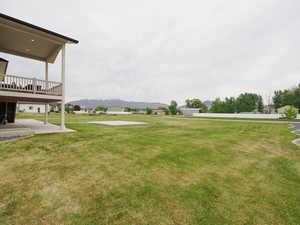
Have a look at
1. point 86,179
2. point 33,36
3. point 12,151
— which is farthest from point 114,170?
point 33,36

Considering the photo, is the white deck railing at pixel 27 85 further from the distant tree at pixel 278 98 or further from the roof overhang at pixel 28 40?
the distant tree at pixel 278 98

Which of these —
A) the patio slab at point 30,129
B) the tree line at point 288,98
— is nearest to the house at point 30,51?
the patio slab at point 30,129

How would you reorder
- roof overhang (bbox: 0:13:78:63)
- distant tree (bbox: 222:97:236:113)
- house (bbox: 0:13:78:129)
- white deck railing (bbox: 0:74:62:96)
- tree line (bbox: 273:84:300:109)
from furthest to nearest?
distant tree (bbox: 222:97:236:113)
tree line (bbox: 273:84:300:109)
white deck railing (bbox: 0:74:62:96)
house (bbox: 0:13:78:129)
roof overhang (bbox: 0:13:78:63)

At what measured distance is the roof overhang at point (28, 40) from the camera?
21.2ft

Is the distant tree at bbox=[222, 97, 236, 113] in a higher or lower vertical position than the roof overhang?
lower

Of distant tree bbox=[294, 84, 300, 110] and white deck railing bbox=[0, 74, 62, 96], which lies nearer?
white deck railing bbox=[0, 74, 62, 96]

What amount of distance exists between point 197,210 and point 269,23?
2068 cm

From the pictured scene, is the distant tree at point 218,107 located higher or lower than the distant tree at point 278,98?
lower

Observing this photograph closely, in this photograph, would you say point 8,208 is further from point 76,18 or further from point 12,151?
point 76,18

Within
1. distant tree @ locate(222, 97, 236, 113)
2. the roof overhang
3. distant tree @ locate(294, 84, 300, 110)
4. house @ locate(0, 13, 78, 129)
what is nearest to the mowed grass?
house @ locate(0, 13, 78, 129)

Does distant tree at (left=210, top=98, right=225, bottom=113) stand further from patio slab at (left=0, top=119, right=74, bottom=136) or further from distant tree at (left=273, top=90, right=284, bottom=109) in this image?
patio slab at (left=0, top=119, right=74, bottom=136)

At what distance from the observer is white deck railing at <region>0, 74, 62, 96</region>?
6.82 meters

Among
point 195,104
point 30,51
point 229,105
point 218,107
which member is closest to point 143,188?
point 30,51

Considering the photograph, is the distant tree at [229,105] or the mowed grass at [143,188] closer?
the mowed grass at [143,188]
